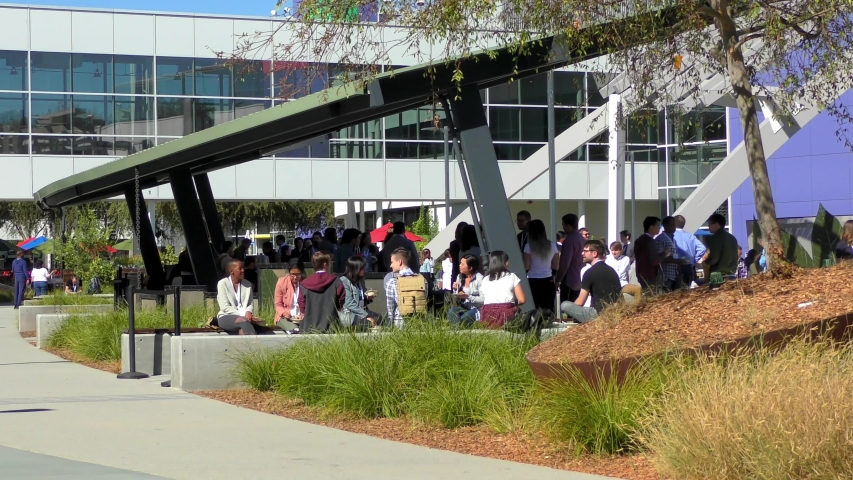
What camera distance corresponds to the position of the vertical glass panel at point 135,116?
3716 cm

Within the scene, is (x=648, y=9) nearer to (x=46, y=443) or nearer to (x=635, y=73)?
(x=635, y=73)

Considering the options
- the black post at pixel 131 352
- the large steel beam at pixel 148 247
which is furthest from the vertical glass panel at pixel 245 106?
the black post at pixel 131 352

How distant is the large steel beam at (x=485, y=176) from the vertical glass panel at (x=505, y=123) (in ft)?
89.6

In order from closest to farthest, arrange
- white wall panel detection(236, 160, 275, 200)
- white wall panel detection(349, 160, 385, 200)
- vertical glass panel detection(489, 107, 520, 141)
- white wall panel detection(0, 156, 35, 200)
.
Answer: white wall panel detection(0, 156, 35, 200)
white wall panel detection(236, 160, 275, 200)
white wall panel detection(349, 160, 385, 200)
vertical glass panel detection(489, 107, 520, 141)

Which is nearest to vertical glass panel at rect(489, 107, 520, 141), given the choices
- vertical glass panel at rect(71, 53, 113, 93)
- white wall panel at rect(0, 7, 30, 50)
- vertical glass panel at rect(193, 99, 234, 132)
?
vertical glass panel at rect(193, 99, 234, 132)

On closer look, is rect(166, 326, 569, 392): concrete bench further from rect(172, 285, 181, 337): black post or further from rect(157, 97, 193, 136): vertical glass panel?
rect(157, 97, 193, 136): vertical glass panel

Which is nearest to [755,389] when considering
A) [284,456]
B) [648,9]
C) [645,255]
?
[284,456]

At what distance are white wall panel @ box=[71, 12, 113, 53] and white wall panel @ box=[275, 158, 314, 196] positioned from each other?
696 cm

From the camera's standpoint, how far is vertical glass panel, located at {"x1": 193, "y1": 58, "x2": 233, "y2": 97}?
37625mm

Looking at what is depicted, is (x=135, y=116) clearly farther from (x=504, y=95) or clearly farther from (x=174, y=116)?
(x=504, y=95)

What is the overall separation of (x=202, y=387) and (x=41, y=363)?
4584mm

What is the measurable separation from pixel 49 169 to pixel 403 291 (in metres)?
26.8

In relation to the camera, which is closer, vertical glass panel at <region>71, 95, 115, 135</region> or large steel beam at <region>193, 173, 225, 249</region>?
large steel beam at <region>193, 173, 225, 249</region>

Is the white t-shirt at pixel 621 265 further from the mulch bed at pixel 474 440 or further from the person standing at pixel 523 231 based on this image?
the mulch bed at pixel 474 440
